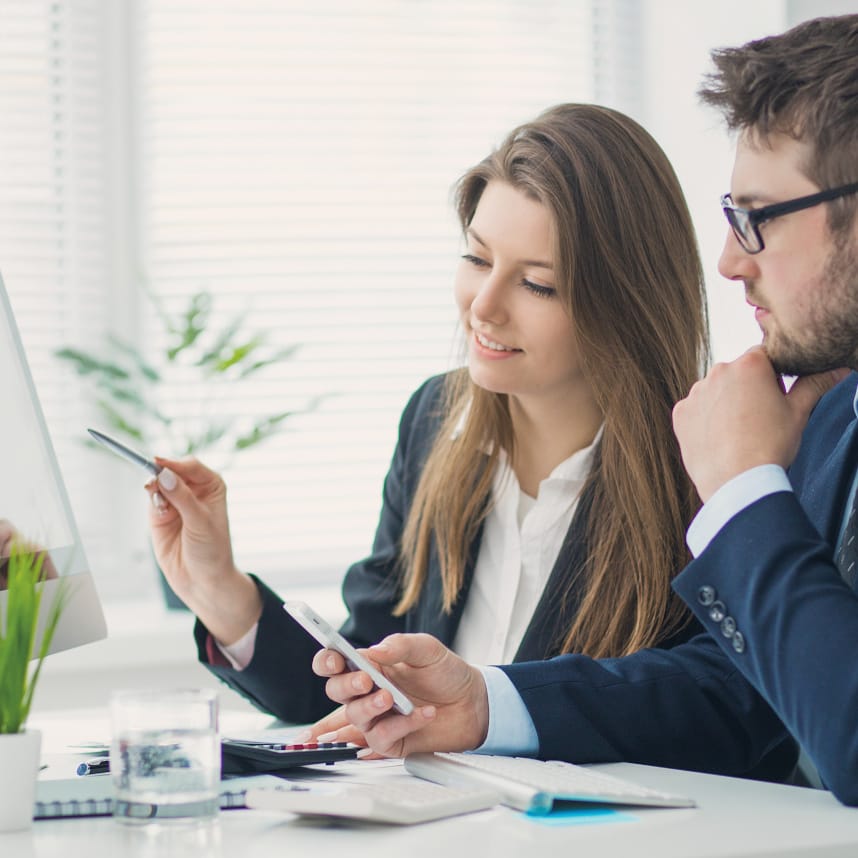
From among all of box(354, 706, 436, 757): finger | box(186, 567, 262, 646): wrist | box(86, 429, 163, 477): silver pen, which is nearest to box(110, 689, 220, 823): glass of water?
box(354, 706, 436, 757): finger

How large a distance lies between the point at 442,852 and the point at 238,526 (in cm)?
222

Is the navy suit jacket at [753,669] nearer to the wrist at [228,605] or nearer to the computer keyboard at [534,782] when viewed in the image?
the computer keyboard at [534,782]

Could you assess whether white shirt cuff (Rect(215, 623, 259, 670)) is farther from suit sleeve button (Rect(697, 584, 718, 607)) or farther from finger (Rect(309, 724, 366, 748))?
suit sleeve button (Rect(697, 584, 718, 607))

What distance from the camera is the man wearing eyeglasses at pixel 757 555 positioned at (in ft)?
3.49

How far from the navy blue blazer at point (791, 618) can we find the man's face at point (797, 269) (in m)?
0.27

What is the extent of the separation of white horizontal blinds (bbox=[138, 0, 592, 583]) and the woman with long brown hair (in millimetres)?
1180

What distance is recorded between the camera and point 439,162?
3180 millimetres

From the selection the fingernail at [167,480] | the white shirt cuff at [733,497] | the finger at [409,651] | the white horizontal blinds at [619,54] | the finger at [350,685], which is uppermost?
the white horizontal blinds at [619,54]

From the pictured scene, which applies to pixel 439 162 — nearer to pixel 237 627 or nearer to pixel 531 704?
pixel 237 627

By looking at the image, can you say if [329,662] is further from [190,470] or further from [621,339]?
[621,339]

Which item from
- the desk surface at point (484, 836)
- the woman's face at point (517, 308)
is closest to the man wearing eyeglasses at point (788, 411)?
the desk surface at point (484, 836)

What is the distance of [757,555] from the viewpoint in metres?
1.08

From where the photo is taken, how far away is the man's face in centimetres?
128

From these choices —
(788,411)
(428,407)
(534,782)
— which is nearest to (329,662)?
(534,782)
